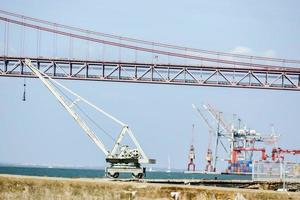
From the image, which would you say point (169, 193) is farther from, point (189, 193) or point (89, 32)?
point (89, 32)

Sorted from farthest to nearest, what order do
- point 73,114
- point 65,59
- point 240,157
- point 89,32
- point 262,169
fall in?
point 240,157 → point 89,32 → point 65,59 → point 73,114 → point 262,169

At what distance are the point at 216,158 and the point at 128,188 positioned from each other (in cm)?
17097

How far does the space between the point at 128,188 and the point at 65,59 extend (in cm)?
5778

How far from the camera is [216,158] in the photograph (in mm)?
181125

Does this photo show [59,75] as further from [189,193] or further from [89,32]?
[189,193]

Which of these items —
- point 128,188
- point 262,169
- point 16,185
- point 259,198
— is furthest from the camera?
point 262,169

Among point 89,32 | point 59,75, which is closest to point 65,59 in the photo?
point 59,75

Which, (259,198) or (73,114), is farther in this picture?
(73,114)

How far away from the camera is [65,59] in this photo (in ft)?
225

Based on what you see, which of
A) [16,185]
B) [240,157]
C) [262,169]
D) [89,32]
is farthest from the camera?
[240,157]

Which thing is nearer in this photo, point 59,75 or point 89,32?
point 59,75

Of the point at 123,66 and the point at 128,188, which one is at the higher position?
the point at 123,66

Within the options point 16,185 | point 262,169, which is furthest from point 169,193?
point 262,169

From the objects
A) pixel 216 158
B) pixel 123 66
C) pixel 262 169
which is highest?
pixel 123 66
